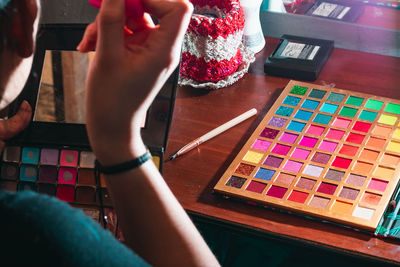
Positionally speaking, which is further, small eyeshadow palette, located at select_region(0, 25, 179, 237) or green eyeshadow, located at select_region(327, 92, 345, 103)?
green eyeshadow, located at select_region(327, 92, 345, 103)

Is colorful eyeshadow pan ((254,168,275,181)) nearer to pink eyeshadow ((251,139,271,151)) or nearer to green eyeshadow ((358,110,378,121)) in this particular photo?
pink eyeshadow ((251,139,271,151))

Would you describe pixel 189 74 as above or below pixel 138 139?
below

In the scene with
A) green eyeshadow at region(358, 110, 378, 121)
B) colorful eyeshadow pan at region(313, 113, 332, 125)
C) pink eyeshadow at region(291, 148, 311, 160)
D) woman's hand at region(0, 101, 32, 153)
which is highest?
woman's hand at region(0, 101, 32, 153)

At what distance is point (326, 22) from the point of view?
1.15 metres

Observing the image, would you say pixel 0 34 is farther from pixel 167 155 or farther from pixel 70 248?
pixel 167 155

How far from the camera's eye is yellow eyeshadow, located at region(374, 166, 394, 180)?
0.76 m

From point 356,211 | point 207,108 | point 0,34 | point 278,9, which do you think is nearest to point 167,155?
point 207,108

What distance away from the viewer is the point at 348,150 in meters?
0.82

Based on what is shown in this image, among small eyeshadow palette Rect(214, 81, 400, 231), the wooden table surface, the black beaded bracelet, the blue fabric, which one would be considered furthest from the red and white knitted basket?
the blue fabric

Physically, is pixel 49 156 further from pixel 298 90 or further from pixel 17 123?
pixel 298 90

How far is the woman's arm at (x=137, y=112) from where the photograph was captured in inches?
19.0

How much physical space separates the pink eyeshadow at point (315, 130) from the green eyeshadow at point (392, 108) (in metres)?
0.12

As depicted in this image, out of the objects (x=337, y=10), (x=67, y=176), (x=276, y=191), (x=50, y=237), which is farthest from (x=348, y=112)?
(x=50, y=237)

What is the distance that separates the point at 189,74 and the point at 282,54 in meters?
0.20
